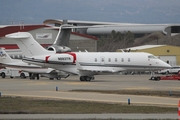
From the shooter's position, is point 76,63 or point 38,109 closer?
point 38,109

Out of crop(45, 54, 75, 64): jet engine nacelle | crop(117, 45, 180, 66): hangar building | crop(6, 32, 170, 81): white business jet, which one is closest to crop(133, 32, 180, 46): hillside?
crop(117, 45, 180, 66): hangar building

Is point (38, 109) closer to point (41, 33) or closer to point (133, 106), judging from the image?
point (133, 106)

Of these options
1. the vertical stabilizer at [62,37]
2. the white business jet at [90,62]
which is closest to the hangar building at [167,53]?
the vertical stabilizer at [62,37]

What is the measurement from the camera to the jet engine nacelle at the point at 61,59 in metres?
52.0

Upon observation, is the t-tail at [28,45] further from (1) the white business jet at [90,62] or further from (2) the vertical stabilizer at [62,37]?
(2) the vertical stabilizer at [62,37]

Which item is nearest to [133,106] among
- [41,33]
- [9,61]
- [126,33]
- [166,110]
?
[166,110]

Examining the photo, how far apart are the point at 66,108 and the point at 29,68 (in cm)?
3504

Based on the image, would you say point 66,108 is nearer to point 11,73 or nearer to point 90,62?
point 90,62

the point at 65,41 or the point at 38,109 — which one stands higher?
the point at 65,41

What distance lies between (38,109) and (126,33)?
102 meters

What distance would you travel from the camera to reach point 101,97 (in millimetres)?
30922

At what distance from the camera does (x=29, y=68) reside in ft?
194

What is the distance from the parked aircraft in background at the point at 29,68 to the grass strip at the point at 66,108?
1102 inches

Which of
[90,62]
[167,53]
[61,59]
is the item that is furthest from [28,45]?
[167,53]
